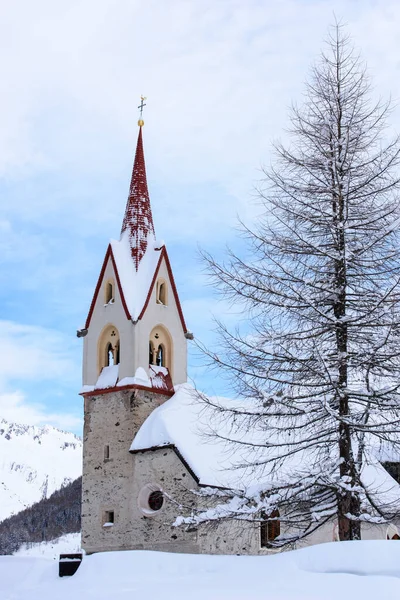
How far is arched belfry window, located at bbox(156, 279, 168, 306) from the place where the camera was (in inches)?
1118

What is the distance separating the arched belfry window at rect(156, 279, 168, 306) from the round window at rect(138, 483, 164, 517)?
731cm

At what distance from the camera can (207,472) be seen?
2206 cm

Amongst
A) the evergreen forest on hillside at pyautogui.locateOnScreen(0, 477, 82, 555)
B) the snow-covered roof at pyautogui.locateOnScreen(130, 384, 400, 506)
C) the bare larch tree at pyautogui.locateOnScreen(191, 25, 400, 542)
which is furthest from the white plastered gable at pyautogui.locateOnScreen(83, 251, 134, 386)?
the evergreen forest on hillside at pyautogui.locateOnScreen(0, 477, 82, 555)

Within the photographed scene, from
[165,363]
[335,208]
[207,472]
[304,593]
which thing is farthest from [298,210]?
[165,363]

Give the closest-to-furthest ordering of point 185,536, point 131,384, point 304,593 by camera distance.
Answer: point 304,593 < point 185,536 < point 131,384

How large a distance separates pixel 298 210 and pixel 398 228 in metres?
1.64

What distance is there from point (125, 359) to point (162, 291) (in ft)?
11.6

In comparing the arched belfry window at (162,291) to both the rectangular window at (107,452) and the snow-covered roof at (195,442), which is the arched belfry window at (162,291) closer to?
the snow-covered roof at (195,442)

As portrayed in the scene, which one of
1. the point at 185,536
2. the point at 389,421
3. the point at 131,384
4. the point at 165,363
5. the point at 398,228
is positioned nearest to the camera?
the point at 389,421

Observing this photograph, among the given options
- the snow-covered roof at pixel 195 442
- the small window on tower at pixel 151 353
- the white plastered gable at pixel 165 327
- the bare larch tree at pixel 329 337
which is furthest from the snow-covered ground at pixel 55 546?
the bare larch tree at pixel 329 337

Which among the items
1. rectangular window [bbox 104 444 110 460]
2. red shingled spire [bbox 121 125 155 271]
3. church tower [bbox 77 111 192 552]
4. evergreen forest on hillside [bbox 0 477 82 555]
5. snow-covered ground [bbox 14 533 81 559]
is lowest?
snow-covered ground [bbox 14 533 81 559]

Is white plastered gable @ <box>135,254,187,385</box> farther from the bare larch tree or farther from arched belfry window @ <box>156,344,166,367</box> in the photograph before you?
the bare larch tree

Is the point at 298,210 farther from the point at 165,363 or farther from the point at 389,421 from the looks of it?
the point at 165,363

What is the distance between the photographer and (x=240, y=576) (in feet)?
27.4
